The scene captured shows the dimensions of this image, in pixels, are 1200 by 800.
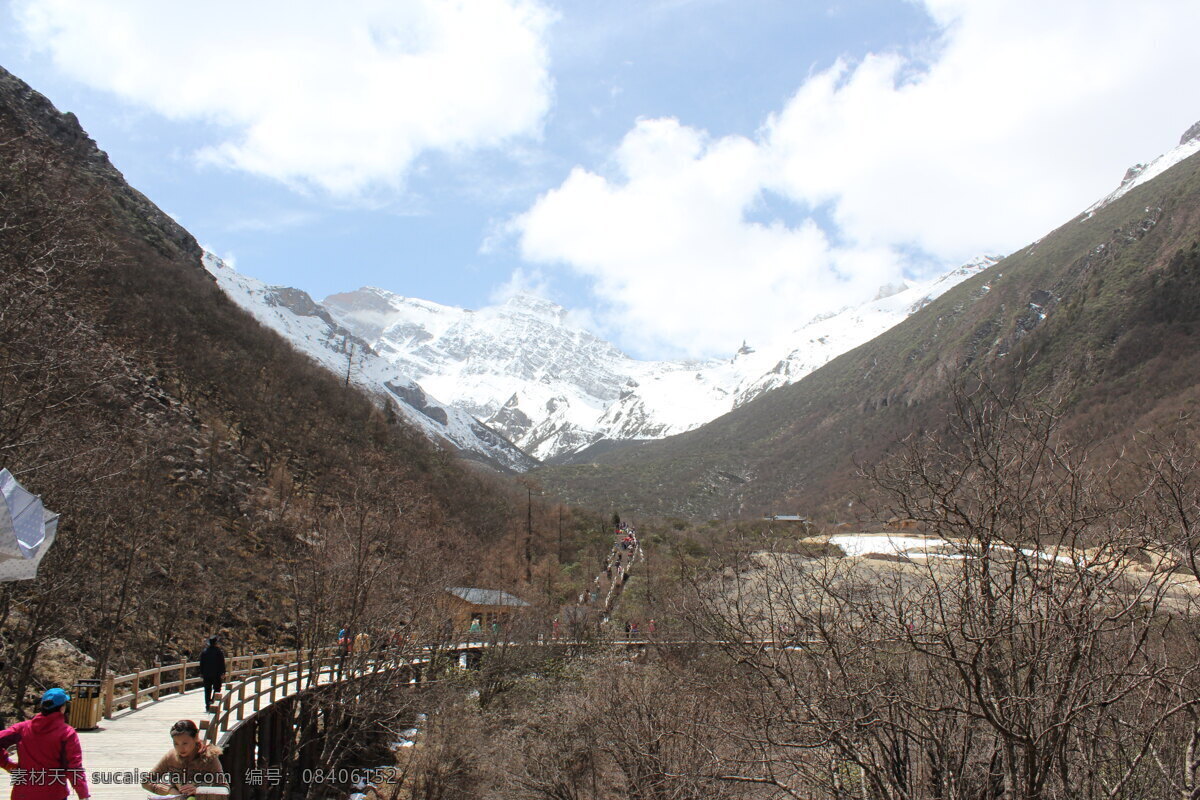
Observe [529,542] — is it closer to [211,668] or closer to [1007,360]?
[211,668]

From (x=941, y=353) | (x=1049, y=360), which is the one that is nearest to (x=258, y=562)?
(x=1049, y=360)

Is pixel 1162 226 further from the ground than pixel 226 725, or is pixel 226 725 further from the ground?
pixel 1162 226

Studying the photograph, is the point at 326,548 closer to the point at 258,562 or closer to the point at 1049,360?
the point at 258,562

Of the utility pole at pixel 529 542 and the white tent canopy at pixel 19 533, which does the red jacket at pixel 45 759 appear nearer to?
the white tent canopy at pixel 19 533

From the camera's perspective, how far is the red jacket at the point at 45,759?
6.46 m

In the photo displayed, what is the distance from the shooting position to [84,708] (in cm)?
1455

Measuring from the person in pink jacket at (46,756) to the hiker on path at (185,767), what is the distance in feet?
2.13

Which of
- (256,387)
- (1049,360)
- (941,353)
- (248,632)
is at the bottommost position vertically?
(248,632)

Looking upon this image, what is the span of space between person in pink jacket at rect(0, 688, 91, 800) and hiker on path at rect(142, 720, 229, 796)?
0.65 meters

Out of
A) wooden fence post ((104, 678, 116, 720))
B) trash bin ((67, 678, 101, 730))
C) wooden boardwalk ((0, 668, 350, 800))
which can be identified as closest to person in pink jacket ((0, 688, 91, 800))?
wooden boardwalk ((0, 668, 350, 800))

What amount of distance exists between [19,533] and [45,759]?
2.50 metres

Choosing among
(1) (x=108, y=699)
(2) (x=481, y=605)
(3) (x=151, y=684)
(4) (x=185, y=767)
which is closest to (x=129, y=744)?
(1) (x=108, y=699)

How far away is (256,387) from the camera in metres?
55.6

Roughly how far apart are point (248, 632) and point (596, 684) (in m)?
15.3
